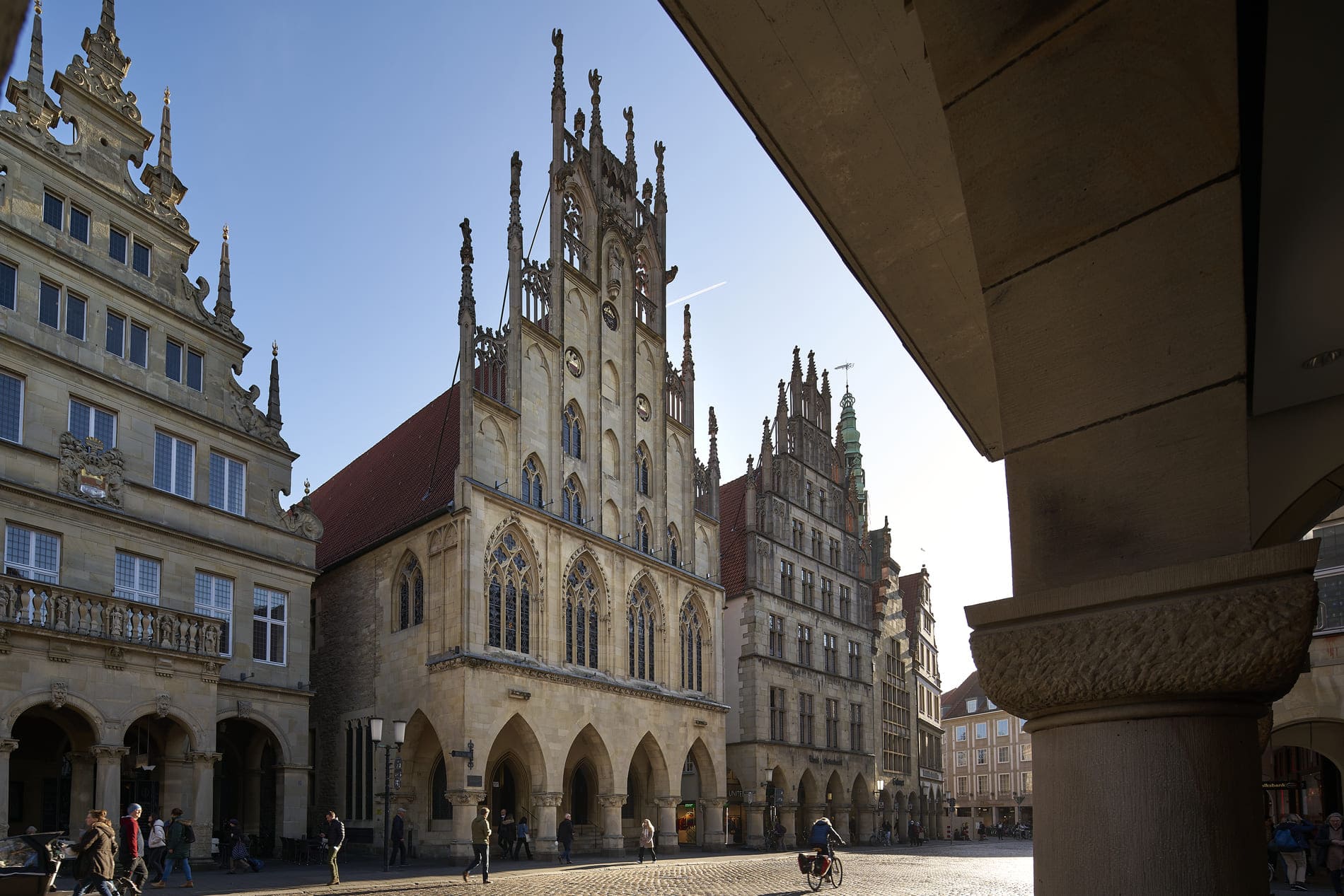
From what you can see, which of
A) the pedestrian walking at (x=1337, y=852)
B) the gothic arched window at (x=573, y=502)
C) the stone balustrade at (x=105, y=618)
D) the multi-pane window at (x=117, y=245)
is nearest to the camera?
the pedestrian walking at (x=1337, y=852)

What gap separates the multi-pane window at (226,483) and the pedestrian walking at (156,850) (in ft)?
26.9

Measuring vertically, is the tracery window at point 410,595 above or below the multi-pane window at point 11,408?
below

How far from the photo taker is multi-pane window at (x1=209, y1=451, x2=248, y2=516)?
26.3 m

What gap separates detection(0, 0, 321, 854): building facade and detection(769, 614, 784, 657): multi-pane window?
2046 cm

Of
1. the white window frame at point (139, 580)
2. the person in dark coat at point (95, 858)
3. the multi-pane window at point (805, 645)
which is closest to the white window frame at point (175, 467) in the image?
the white window frame at point (139, 580)

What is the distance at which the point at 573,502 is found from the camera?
33219 millimetres

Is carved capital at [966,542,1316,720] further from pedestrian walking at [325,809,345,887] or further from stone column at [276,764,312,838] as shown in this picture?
stone column at [276,764,312,838]

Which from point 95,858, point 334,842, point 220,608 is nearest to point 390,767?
point 220,608

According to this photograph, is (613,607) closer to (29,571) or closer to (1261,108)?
(29,571)

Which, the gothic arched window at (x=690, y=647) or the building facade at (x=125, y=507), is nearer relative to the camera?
the building facade at (x=125, y=507)

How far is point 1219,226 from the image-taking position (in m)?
2.80

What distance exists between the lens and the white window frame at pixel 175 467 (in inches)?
975

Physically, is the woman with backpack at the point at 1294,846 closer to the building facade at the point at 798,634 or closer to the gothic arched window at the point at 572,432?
the gothic arched window at the point at 572,432

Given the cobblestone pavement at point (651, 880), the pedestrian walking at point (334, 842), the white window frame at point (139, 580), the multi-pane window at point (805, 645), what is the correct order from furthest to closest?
the multi-pane window at point (805, 645), the white window frame at point (139, 580), the pedestrian walking at point (334, 842), the cobblestone pavement at point (651, 880)
